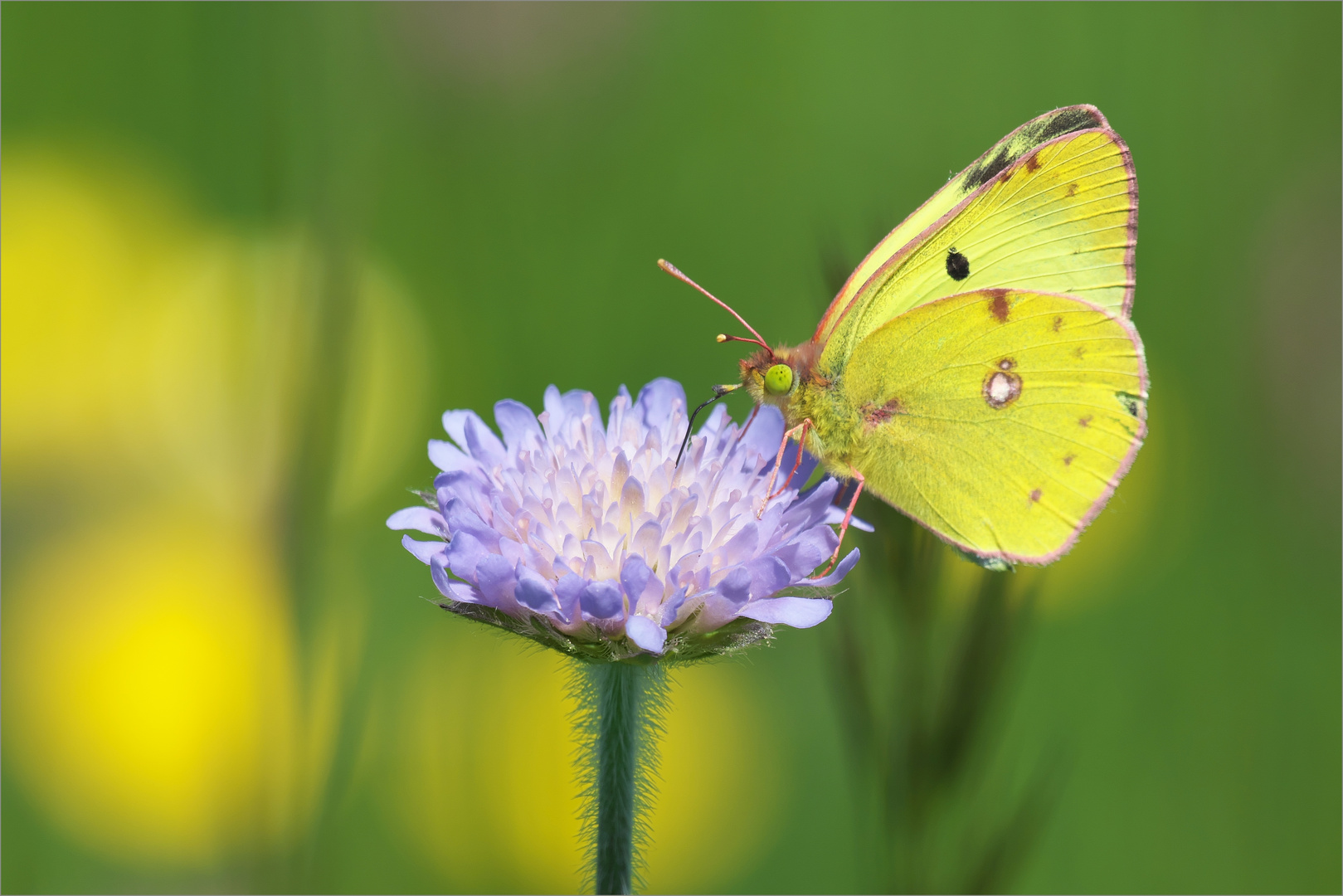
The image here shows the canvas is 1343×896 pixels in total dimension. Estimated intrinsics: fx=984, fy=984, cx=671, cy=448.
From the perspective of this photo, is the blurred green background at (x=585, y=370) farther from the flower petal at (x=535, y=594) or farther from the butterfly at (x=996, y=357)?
the flower petal at (x=535, y=594)

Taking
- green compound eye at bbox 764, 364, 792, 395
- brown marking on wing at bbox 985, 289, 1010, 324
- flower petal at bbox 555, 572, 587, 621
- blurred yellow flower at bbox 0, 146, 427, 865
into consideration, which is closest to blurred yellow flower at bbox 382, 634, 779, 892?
blurred yellow flower at bbox 0, 146, 427, 865

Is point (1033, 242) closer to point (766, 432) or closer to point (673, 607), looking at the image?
point (766, 432)

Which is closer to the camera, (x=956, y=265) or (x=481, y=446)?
(x=481, y=446)

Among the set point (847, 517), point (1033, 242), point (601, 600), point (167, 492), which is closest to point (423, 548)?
point (601, 600)

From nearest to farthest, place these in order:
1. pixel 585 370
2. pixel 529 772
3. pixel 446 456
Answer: pixel 446 456, pixel 529 772, pixel 585 370

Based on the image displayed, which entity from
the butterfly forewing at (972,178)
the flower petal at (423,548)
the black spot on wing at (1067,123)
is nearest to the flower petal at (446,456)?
the flower petal at (423,548)

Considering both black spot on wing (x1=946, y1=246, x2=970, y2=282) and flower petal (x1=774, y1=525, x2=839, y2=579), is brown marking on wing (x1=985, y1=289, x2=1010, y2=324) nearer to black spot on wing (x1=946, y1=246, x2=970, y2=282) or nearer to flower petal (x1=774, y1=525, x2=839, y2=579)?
black spot on wing (x1=946, y1=246, x2=970, y2=282)
